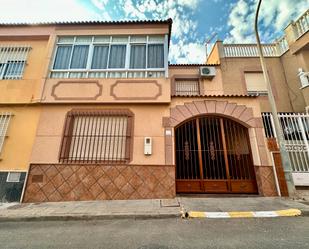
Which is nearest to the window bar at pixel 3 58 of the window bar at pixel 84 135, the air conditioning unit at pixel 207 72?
the window bar at pixel 84 135

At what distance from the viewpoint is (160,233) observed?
320 cm

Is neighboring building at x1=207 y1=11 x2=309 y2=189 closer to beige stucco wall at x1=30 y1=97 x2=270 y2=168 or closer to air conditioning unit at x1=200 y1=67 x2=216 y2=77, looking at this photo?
air conditioning unit at x1=200 y1=67 x2=216 y2=77

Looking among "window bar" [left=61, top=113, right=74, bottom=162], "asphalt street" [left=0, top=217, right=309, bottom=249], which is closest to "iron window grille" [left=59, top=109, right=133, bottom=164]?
"window bar" [left=61, top=113, right=74, bottom=162]

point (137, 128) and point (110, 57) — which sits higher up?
point (110, 57)

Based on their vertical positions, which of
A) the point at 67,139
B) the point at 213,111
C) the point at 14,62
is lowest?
the point at 67,139

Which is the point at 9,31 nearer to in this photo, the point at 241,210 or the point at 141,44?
the point at 141,44

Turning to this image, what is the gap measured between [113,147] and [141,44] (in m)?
4.84

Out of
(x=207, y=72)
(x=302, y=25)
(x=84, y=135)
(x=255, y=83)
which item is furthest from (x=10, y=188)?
(x=302, y=25)

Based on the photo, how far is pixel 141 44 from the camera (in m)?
7.33

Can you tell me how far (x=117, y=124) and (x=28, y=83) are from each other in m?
4.20

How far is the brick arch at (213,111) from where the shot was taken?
621 cm

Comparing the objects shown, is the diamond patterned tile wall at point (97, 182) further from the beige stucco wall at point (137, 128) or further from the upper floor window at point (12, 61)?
the upper floor window at point (12, 61)

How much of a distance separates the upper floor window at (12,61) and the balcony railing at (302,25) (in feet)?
47.9

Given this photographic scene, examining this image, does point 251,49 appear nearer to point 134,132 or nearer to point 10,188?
point 134,132
